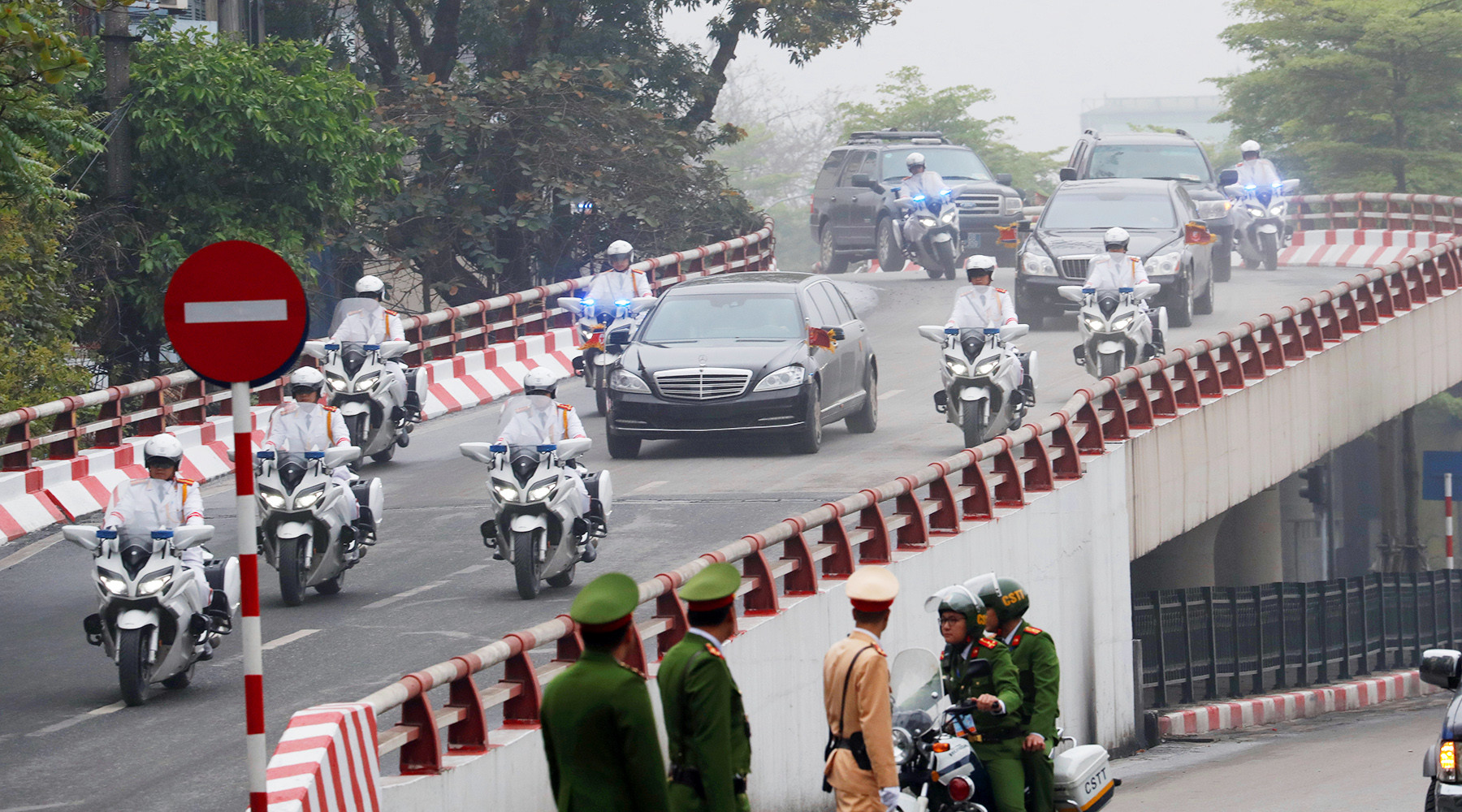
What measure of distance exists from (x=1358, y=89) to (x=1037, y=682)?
1625 inches

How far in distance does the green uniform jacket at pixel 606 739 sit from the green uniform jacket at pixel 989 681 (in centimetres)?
356

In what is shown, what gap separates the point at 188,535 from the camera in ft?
37.6

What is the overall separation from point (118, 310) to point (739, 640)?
49.5 ft

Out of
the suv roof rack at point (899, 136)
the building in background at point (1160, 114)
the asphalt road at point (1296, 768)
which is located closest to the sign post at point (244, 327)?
the asphalt road at point (1296, 768)

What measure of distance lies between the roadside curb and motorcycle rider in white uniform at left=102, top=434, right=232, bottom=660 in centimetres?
1027

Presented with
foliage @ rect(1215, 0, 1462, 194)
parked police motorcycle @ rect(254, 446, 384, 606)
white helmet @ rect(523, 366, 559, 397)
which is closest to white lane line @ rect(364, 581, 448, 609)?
parked police motorcycle @ rect(254, 446, 384, 606)

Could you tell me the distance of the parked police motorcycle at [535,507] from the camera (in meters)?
13.5

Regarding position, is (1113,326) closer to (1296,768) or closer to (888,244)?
(1296,768)

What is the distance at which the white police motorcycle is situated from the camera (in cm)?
1875

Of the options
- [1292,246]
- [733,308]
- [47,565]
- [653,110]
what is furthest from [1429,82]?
[47,565]

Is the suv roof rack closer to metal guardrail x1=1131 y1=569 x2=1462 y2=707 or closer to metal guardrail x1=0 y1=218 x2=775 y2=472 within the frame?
metal guardrail x1=0 y1=218 x2=775 y2=472

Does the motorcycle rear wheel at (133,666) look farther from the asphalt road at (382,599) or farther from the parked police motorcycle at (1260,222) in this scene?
the parked police motorcycle at (1260,222)

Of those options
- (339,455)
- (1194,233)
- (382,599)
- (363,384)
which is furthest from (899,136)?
(339,455)

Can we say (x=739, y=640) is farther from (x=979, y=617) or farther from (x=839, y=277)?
(x=839, y=277)
